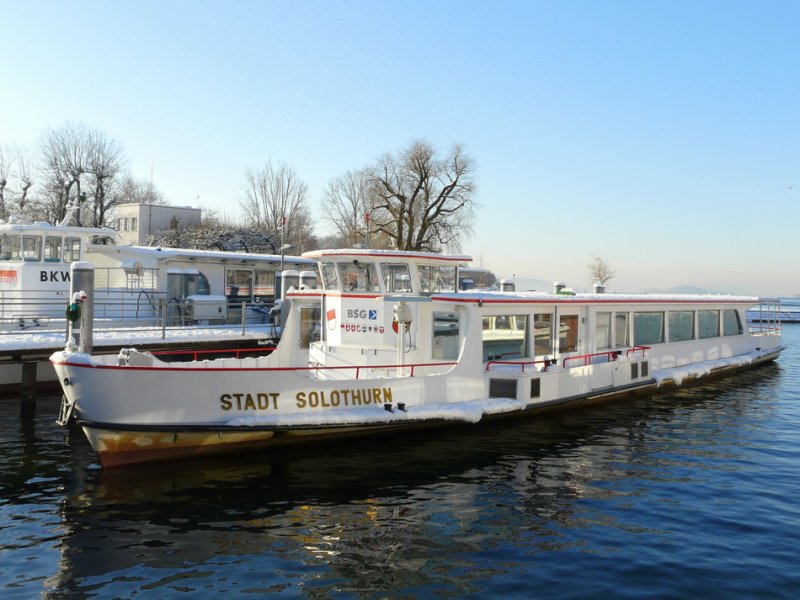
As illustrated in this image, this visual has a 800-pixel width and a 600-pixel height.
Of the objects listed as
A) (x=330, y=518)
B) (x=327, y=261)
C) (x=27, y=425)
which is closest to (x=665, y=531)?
(x=330, y=518)

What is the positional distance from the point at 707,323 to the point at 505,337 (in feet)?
37.4

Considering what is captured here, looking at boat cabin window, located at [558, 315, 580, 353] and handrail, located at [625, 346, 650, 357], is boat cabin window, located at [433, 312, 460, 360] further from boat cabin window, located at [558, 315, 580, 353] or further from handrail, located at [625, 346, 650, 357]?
handrail, located at [625, 346, 650, 357]

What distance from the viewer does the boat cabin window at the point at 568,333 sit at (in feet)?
56.1

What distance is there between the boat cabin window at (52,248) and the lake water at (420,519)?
10068 mm

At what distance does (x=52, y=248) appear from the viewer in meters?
23.2

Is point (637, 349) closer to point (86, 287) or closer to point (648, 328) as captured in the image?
point (648, 328)

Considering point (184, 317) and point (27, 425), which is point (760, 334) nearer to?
point (184, 317)

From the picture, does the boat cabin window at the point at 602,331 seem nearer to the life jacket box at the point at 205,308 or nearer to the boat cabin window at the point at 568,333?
the boat cabin window at the point at 568,333

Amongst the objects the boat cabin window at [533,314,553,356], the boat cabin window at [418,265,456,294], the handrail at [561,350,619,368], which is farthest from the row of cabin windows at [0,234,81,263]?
the handrail at [561,350,619,368]

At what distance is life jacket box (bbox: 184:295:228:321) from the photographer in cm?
2584

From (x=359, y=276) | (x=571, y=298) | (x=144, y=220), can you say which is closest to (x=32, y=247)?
(x=359, y=276)

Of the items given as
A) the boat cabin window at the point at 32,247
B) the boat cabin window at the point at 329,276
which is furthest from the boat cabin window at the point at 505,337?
the boat cabin window at the point at 32,247

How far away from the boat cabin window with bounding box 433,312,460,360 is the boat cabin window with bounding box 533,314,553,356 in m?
2.67

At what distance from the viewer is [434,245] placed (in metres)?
50.8
